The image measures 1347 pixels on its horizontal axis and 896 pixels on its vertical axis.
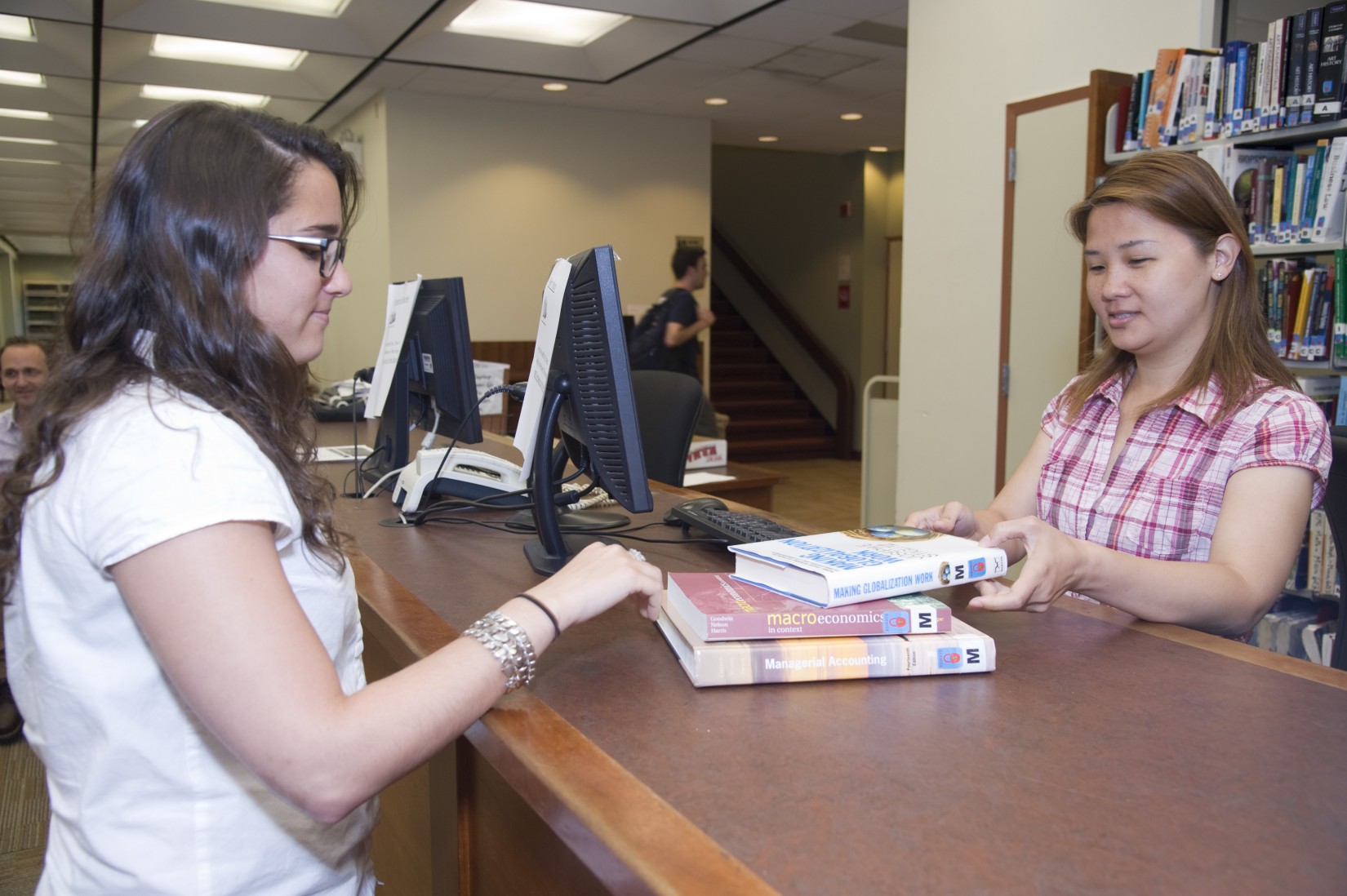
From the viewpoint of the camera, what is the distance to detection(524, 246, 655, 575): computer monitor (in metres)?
1.35

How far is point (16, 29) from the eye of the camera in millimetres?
5457

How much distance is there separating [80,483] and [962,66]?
405 centimetres

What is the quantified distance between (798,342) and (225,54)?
5.90 metres

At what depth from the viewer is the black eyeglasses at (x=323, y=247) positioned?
0.99m

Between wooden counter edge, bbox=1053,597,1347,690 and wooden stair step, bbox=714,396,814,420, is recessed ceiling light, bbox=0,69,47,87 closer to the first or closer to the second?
wooden stair step, bbox=714,396,814,420

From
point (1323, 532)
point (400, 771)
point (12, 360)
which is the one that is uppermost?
point (12, 360)

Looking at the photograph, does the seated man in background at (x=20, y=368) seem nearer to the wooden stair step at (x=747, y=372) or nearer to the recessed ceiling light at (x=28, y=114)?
the recessed ceiling light at (x=28, y=114)

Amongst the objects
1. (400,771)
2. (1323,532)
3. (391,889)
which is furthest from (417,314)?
(1323,532)

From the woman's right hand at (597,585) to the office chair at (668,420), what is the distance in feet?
5.71

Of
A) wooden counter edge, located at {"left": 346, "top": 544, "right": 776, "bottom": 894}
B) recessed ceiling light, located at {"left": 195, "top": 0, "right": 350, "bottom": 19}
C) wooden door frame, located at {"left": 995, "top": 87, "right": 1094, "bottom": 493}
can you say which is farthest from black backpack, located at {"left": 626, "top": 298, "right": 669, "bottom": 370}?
wooden counter edge, located at {"left": 346, "top": 544, "right": 776, "bottom": 894}

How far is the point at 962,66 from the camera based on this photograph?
4129 mm

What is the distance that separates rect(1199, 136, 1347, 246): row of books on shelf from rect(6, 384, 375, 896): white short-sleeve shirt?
258cm

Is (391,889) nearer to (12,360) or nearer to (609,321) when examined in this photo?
(609,321)

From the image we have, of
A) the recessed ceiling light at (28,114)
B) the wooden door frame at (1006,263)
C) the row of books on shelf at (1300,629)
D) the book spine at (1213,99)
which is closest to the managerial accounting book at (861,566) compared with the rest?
the row of books on shelf at (1300,629)
